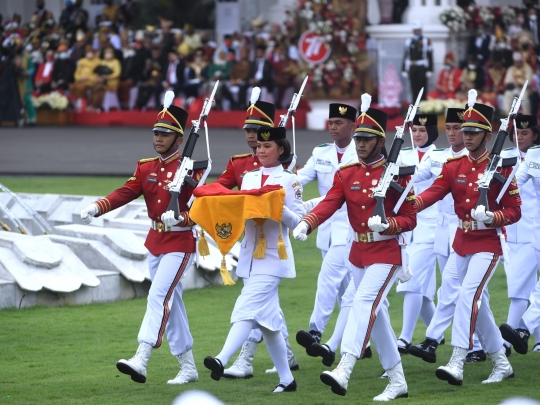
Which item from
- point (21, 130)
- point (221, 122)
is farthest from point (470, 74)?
point (21, 130)

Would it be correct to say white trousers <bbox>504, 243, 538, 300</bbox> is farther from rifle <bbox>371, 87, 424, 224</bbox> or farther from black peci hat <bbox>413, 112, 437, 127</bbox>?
rifle <bbox>371, 87, 424, 224</bbox>

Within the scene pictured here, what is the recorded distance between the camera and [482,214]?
821 centimetres

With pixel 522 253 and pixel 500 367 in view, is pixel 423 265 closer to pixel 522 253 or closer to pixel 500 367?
pixel 522 253

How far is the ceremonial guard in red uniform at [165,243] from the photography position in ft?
27.4

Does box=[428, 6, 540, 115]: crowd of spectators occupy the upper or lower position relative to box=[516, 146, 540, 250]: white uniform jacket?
lower

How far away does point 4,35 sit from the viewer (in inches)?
1294

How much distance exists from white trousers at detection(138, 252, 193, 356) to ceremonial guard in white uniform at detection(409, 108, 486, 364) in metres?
1.82

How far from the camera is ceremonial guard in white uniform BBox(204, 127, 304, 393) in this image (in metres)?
8.09

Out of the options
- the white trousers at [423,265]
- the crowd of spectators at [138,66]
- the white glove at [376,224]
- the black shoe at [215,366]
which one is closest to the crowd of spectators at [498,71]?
the crowd of spectators at [138,66]

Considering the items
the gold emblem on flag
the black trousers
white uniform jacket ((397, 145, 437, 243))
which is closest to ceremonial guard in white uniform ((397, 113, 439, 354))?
white uniform jacket ((397, 145, 437, 243))

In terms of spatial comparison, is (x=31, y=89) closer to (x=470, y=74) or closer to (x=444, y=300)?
(x=470, y=74)

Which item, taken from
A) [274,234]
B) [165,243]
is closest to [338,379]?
[274,234]

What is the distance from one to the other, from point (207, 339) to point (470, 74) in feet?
54.2

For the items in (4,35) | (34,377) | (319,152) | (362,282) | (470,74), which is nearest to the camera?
(362,282)
